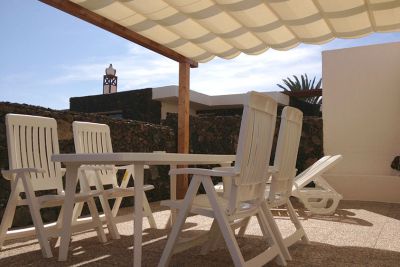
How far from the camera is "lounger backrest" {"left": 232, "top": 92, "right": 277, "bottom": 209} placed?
2.41 metres

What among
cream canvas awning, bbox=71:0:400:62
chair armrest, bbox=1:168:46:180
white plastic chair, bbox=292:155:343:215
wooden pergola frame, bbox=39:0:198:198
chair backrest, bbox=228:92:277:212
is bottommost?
white plastic chair, bbox=292:155:343:215

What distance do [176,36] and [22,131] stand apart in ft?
8.51

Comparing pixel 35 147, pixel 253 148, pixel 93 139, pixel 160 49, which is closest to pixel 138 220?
pixel 253 148

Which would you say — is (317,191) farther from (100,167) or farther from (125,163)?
(125,163)

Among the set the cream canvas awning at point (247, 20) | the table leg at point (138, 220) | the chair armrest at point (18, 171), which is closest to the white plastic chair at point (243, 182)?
the table leg at point (138, 220)

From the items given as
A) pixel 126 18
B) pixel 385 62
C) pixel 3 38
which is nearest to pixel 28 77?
pixel 3 38

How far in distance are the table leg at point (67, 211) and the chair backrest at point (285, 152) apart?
1545 millimetres

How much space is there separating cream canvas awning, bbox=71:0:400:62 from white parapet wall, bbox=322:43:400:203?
309cm

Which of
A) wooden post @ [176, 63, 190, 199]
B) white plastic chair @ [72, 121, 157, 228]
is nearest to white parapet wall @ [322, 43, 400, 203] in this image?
wooden post @ [176, 63, 190, 199]

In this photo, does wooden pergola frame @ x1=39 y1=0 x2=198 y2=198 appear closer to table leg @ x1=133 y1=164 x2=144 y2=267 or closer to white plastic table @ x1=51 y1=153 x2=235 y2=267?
white plastic table @ x1=51 y1=153 x2=235 y2=267

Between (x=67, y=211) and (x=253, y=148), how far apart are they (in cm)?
152

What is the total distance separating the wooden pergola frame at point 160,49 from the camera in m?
4.31

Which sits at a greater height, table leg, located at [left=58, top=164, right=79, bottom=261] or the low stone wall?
the low stone wall

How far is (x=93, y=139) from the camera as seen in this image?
4.38 metres
